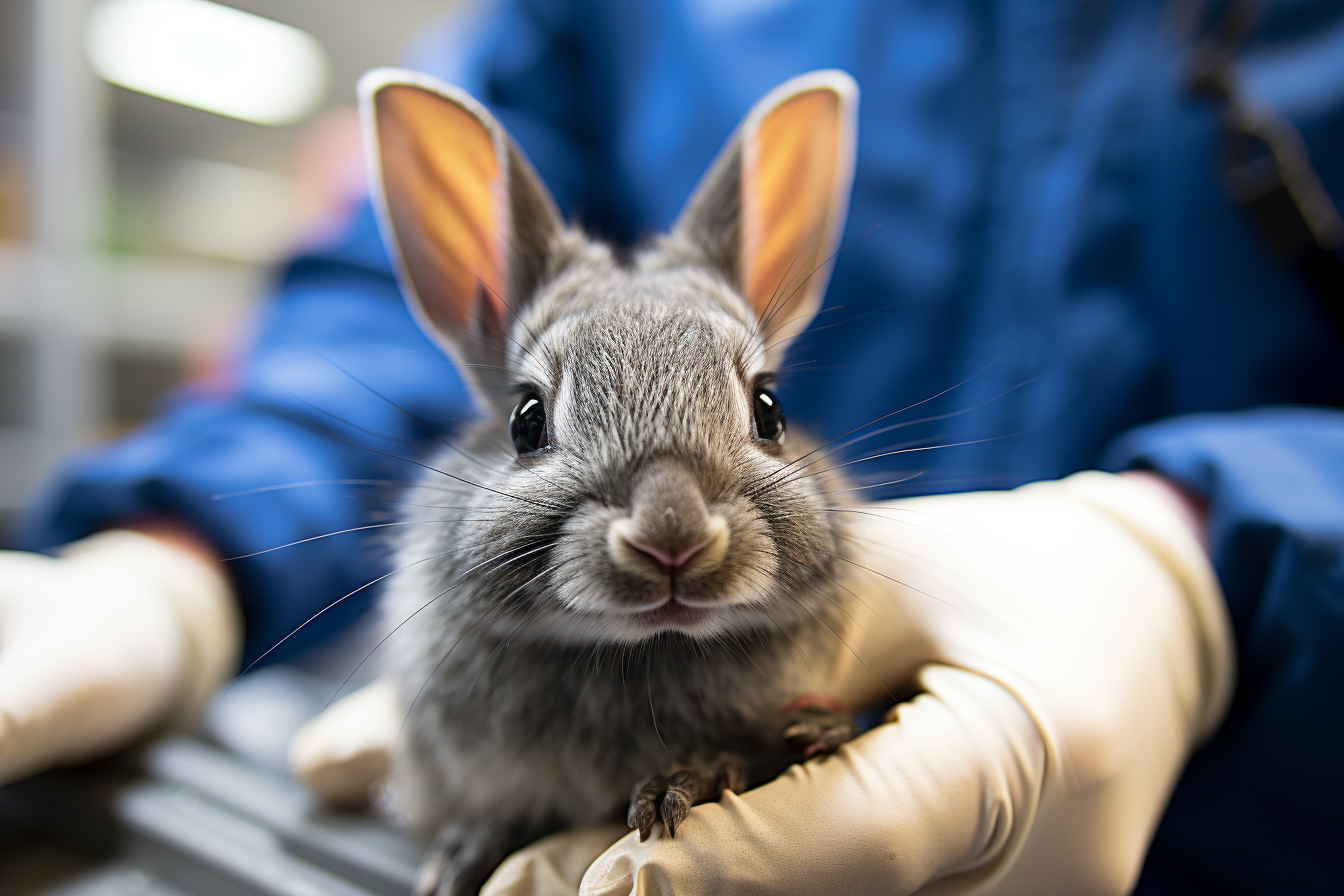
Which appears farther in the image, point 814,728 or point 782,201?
point 782,201

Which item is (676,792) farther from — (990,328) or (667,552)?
(990,328)

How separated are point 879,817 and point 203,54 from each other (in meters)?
4.03

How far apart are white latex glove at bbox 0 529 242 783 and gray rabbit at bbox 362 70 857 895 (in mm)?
435

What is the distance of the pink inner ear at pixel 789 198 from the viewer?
2.56 feet

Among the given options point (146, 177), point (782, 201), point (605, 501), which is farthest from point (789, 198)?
point (146, 177)

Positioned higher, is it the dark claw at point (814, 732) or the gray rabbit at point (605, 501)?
the gray rabbit at point (605, 501)

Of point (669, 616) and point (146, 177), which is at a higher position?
point (146, 177)

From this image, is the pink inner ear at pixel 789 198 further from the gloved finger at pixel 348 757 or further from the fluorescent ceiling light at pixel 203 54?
the fluorescent ceiling light at pixel 203 54

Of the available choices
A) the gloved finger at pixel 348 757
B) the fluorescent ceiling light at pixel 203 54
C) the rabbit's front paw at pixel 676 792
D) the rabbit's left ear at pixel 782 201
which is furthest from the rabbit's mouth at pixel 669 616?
the fluorescent ceiling light at pixel 203 54

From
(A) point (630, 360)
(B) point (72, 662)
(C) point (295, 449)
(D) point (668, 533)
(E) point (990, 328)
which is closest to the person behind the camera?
(D) point (668, 533)

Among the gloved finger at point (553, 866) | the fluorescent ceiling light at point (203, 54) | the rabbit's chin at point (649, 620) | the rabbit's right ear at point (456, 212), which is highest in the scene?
the fluorescent ceiling light at point (203, 54)

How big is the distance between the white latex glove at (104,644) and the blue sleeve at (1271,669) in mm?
1299

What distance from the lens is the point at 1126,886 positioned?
2.38 feet

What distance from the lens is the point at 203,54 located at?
338 centimetres
